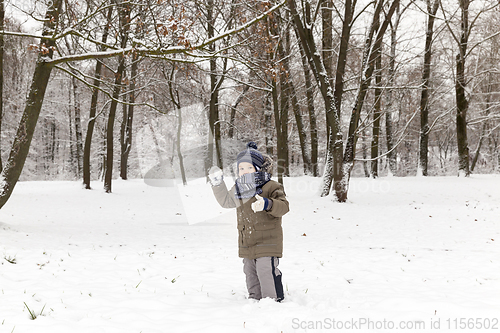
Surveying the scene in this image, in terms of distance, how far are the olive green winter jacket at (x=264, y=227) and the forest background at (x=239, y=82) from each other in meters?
3.57

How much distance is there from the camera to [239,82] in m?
13.2

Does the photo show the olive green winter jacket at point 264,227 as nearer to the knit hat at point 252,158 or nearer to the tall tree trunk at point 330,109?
the knit hat at point 252,158

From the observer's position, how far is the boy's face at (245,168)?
3.46 meters

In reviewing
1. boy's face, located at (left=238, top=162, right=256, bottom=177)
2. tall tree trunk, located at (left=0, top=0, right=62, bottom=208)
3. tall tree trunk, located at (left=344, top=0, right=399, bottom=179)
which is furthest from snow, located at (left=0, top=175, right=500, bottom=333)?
tall tree trunk, located at (left=344, top=0, right=399, bottom=179)

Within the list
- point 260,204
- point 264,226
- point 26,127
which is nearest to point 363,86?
point 264,226

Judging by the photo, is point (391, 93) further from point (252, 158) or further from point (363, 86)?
point (252, 158)

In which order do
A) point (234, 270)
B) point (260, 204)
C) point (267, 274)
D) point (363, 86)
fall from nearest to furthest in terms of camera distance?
point (260, 204)
point (267, 274)
point (234, 270)
point (363, 86)

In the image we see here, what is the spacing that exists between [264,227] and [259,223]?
0.23ft

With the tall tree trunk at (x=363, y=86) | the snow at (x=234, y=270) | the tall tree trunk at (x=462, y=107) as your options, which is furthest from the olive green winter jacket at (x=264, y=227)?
the tall tree trunk at (x=462, y=107)

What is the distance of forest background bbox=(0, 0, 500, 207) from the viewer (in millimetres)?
6918

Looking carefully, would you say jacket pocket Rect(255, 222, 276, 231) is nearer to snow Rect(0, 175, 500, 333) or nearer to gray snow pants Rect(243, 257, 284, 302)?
gray snow pants Rect(243, 257, 284, 302)

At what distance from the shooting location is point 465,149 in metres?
16.3

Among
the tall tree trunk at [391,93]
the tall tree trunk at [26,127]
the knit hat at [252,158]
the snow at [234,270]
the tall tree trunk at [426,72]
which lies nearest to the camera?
the snow at [234,270]

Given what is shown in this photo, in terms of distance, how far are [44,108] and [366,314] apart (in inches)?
1236
